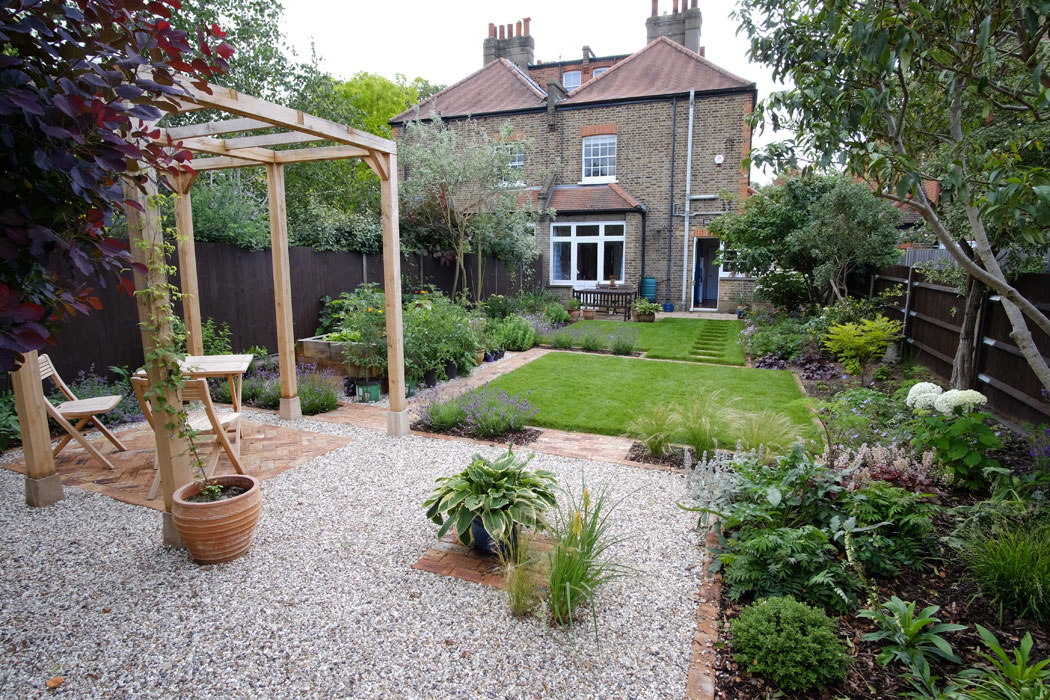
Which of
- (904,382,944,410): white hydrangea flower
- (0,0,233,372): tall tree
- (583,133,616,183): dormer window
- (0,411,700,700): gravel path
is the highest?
(583,133,616,183): dormer window

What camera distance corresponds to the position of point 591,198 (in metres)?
17.0

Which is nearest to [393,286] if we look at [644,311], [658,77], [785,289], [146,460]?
[146,460]

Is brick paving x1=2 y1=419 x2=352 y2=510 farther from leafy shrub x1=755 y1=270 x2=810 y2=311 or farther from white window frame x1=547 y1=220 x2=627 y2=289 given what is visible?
white window frame x1=547 y1=220 x2=627 y2=289

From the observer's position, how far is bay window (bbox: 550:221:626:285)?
17.0 metres

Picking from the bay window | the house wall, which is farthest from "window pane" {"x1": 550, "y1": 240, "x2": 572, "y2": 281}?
the house wall

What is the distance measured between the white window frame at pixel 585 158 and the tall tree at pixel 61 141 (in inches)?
650

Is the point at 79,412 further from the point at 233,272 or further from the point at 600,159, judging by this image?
the point at 600,159

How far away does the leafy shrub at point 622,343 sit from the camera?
10.1 m

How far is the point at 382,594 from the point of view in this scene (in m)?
2.86

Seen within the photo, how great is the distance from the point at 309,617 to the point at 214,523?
2.62 ft

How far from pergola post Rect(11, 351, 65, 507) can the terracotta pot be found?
147 centimetres

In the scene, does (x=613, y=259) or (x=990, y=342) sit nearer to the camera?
(x=990, y=342)

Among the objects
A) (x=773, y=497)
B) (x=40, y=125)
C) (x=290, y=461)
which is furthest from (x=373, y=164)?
(x=773, y=497)

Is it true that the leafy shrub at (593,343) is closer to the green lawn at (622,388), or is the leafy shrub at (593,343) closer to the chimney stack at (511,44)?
the green lawn at (622,388)
